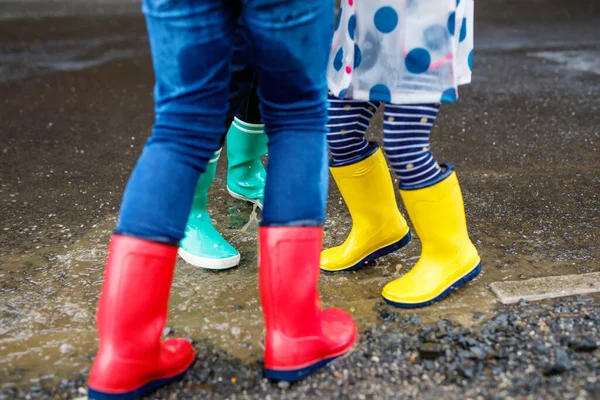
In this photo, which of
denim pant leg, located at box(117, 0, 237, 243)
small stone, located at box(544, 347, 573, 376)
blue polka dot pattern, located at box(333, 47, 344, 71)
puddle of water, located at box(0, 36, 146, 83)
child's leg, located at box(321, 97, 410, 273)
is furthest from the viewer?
puddle of water, located at box(0, 36, 146, 83)

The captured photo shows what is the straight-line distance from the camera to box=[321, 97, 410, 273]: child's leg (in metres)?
2.10

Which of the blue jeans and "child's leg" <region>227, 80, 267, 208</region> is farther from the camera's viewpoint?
"child's leg" <region>227, 80, 267, 208</region>

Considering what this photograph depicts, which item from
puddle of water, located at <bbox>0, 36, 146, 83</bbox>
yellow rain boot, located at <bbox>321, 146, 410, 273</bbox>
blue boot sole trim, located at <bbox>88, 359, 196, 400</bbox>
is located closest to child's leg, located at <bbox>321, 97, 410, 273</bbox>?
yellow rain boot, located at <bbox>321, 146, 410, 273</bbox>

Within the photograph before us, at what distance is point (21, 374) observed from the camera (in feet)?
5.65

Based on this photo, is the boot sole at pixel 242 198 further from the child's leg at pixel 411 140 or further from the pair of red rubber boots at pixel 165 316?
the pair of red rubber boots at pixel 165 316

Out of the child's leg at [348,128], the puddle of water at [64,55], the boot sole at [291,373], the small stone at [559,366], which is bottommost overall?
the small stone at [559,366]

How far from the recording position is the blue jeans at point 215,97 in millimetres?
1490

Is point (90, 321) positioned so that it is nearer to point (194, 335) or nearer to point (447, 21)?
point (194, 335)

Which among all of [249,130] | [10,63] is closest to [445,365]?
[249,130]

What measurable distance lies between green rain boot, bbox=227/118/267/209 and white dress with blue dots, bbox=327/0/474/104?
2.96 ft

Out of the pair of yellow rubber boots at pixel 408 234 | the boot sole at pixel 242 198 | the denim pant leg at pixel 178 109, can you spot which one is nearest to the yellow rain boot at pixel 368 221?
the pair of yellow rubber boots at pixel 408 234

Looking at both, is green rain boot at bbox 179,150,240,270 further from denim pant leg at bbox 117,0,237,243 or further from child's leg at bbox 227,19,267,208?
denim pant leg at bbox 117,0,237,243

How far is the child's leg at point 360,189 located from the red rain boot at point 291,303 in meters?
0.56

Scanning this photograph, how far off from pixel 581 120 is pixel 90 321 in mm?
3171
